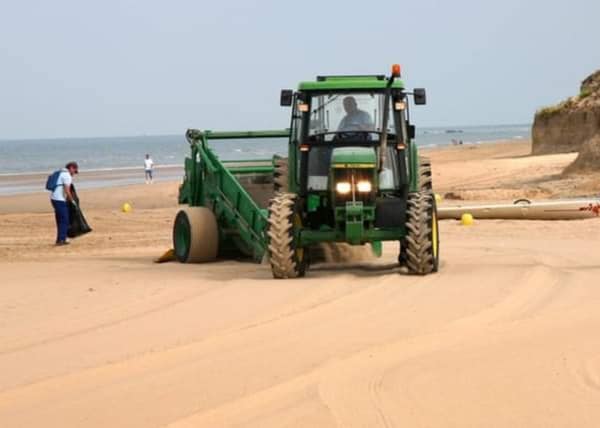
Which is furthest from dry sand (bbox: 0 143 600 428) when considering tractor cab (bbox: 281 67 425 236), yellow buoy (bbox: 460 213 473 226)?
yellow buoy (bbox: 460 213 473 226)

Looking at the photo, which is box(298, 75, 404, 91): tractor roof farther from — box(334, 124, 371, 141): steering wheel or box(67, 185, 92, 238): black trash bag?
box(67, 185, 92, 238): black trash bag

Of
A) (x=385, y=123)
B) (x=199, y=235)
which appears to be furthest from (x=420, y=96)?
(x=199, y=235)

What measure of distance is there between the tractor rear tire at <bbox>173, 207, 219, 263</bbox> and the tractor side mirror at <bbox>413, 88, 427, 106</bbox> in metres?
3.72

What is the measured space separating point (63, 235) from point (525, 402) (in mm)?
13232

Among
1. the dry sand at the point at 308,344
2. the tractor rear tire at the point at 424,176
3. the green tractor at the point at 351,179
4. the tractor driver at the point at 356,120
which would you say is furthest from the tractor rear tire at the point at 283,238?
the tractor rear tire at the point at 424,176

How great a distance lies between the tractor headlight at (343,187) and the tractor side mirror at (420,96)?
3.81ft

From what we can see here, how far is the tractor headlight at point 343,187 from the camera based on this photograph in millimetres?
11625

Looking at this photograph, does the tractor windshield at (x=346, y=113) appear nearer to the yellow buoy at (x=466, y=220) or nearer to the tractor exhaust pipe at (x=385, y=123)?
the tractor exhaust pipe at (x=385, y=123)

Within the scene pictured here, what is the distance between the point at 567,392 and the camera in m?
6.29

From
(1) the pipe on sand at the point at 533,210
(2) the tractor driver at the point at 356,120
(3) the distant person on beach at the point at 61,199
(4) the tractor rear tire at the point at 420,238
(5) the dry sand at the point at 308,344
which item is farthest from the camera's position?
(3) the distant person on beach at the point at 61,199

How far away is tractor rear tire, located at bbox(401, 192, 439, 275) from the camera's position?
1152 centimetres

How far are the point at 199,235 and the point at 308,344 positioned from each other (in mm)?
6777

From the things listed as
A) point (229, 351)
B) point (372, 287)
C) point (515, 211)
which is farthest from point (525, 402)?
point (515, 211)

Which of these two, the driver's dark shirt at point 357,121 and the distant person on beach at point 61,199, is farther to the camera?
the distant person on beach at point 61,199
